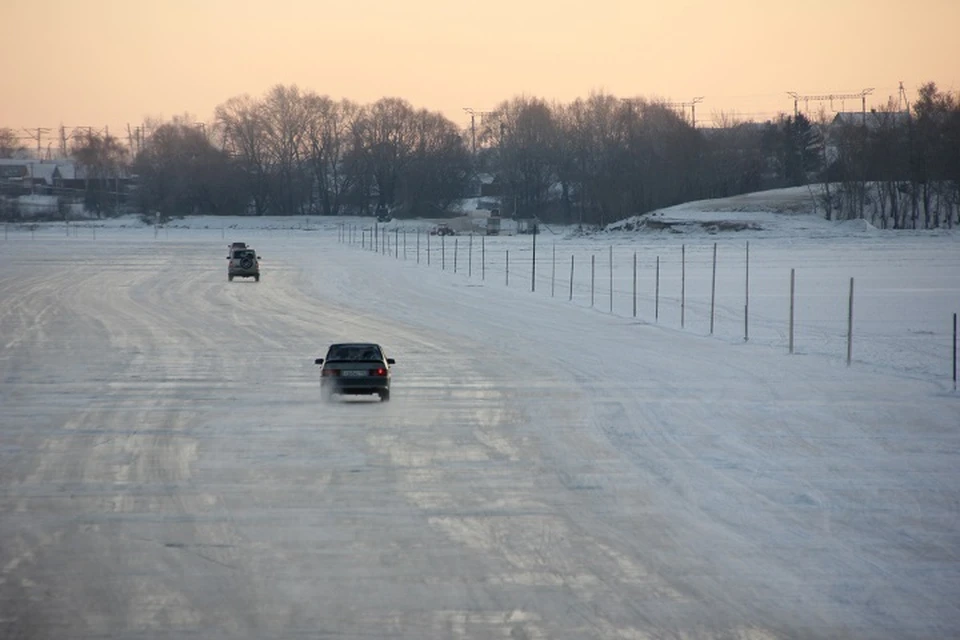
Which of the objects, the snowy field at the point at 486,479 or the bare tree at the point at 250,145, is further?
the bare tree at the point at 250,145

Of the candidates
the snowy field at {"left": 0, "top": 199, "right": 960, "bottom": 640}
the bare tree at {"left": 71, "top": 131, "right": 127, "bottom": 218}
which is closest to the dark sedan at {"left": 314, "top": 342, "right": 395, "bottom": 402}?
the snowy field at {"left": 0, "top": 199, "right": 960, "bottom": 640}

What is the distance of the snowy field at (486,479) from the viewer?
1201 centimetres

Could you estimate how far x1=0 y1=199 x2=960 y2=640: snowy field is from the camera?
12008mm

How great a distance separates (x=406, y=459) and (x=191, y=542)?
18.1 feet

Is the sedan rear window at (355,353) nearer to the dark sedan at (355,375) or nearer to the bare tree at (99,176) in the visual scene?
the dark sedan at (355,375)

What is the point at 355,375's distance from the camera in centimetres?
2500

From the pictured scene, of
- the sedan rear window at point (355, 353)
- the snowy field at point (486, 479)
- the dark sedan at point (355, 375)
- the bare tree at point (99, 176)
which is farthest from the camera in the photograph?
the bare tree at point (99, 176)

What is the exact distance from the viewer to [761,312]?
45.8 m

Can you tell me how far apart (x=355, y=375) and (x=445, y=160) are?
509 ft

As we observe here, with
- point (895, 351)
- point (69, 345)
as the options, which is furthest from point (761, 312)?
point (69, 345)

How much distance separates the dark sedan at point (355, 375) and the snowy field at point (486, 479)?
42 cm

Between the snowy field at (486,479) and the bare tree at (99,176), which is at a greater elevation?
the bare tree at (99,176)

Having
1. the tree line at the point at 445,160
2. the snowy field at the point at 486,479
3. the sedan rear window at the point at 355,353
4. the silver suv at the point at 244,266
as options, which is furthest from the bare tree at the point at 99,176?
the sedan rear window at the point at 355,353

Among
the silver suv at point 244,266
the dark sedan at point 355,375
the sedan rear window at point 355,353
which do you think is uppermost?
the silver suv at point 244,266
